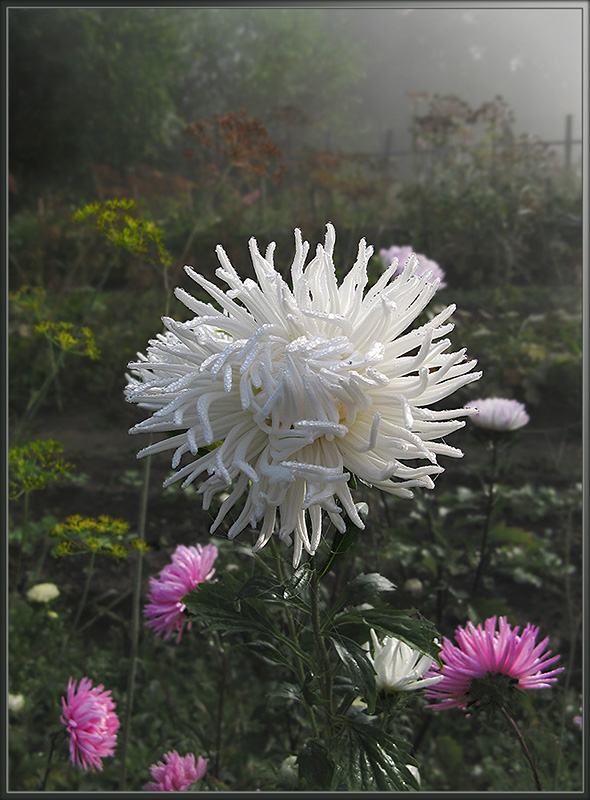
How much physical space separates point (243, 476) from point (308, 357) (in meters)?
0.13

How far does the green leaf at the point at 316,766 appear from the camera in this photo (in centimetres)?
75

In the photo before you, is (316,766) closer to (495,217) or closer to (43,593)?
(43,593)

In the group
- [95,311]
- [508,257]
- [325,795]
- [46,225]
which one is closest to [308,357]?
[325,795]

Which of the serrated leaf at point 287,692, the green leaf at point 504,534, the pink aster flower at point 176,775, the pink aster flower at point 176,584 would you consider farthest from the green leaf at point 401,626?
the green leaf at point 504,534

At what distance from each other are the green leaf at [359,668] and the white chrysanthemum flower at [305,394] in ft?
0.48

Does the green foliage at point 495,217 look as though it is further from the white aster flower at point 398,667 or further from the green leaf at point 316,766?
the green leaf at point 316,766

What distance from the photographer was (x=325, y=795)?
34.2 inches

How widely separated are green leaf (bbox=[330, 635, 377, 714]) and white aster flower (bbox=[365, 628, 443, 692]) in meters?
0.10

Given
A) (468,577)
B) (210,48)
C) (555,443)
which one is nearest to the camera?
(468,577)

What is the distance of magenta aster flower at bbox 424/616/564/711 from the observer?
874 mm

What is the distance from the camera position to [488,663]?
881mm

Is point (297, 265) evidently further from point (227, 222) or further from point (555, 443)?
point (227, 222)

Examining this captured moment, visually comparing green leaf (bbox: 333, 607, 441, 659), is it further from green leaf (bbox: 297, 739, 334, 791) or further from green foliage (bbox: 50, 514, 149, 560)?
green foliage (bbox: 50, 514, 149, 560)

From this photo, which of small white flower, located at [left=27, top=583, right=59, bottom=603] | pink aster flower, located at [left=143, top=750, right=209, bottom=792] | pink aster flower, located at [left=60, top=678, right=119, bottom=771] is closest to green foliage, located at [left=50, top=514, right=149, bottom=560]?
pink aster flower, located at [left=60, top=678, right=119, bottom=771]
